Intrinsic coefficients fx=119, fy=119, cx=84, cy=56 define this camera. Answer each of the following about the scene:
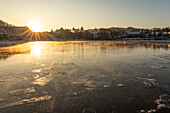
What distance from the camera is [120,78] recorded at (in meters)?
6.86

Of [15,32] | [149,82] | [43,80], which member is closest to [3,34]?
[15,32]

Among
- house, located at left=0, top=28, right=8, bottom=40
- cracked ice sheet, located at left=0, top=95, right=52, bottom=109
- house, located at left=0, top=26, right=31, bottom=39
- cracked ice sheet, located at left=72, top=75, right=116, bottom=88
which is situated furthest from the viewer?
house, located at left=0, top=26, right=31, bottom=39

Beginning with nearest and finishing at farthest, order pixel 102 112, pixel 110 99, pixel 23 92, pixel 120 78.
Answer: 1. pixel 102 112
2. pixel 110 99
3. pixel 23 92
4. pixel 120 78

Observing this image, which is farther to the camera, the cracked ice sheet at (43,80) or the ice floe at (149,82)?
the cracked ice sheet at (43,80)

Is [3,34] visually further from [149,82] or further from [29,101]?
[149,82]

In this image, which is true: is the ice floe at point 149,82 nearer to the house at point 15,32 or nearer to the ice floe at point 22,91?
the ice floe at point 22,91

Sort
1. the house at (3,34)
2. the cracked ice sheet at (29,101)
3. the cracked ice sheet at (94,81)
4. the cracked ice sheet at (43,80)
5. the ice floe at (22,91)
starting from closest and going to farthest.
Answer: the cracked ice sheet at (29,101) < the ice floe at (22,91) < the cracked ice sheet at (94,81) < the cracked ice sheet at (43,80) < the house at (3,34)

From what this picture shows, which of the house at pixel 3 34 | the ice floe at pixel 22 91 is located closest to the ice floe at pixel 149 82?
the ice floe at pixel 22 91

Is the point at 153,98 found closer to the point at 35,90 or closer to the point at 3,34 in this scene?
the point at 35,90

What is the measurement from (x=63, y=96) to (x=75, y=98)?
0.54 meters

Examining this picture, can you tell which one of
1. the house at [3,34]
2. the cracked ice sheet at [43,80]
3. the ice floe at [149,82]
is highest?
the house at [3,34]

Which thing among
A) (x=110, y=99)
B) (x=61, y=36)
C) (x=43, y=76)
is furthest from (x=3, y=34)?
(x=110, y=99)

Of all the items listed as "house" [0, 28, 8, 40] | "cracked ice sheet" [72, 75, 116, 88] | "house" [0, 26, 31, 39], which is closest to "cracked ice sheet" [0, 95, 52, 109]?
"cracked ice sheet" [72, 75, 116, 88]

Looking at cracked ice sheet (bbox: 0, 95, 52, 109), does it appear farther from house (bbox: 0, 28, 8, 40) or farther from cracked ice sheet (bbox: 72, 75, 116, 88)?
house (bbox: 0, 28, 8, 40)
